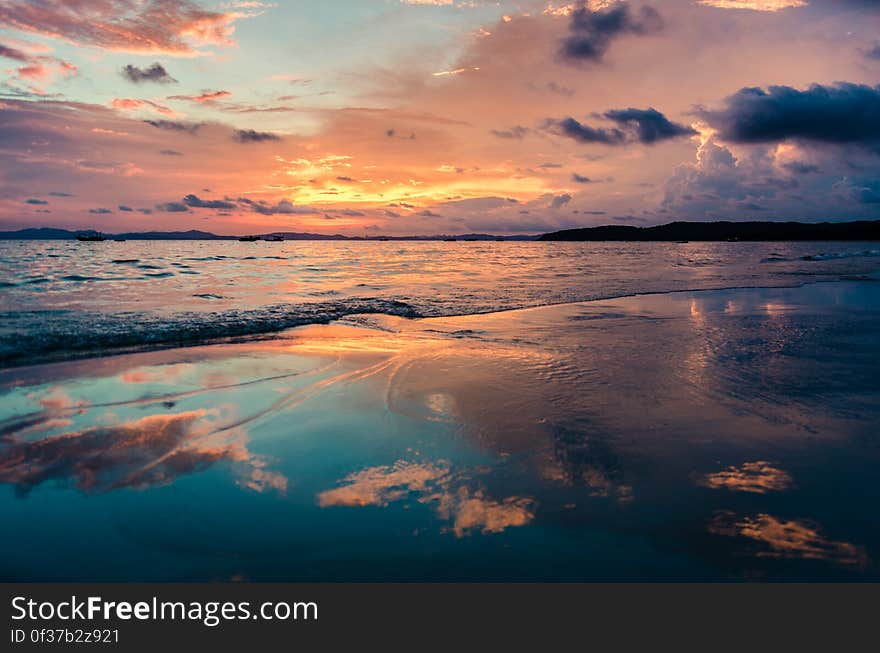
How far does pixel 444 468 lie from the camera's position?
4953mm

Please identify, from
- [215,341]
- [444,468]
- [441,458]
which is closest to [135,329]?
[215,341]

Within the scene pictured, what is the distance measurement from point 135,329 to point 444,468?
37.0 ft

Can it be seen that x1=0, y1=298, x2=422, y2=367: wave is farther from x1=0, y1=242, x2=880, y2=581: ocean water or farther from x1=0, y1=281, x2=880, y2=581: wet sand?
x1=0, y1=281, x2=880, y2=581: wet sand

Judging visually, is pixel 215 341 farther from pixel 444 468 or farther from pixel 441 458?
pixel 444 468

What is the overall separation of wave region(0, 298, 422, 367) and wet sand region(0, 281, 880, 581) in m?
1.60

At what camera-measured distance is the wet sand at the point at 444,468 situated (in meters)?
3.55

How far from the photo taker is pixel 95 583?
339 cm

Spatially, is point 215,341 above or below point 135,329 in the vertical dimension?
below

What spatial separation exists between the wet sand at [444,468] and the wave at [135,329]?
1.60 m

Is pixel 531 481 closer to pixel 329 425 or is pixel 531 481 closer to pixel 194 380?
pixel 329 425

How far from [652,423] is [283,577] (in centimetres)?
458

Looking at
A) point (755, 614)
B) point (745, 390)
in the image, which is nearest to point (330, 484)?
point (755, 614)

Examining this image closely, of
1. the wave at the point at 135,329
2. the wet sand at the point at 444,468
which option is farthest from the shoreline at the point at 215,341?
the wet sand at the point at 444,468

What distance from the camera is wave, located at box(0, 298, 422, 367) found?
35.6ft
